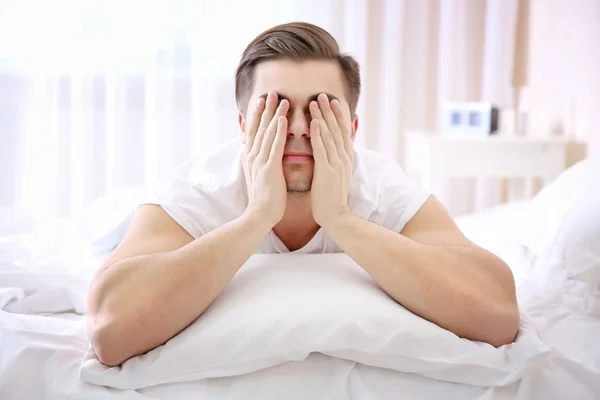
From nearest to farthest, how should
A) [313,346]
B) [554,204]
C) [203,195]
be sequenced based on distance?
[313,346] → [203,195] → [554,204]

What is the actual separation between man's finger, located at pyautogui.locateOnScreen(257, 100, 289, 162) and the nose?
0.03 metres

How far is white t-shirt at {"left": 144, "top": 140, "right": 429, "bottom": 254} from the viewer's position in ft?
4.48

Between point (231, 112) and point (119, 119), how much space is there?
53cm

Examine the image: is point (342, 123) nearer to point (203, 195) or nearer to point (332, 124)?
point (332, 124)

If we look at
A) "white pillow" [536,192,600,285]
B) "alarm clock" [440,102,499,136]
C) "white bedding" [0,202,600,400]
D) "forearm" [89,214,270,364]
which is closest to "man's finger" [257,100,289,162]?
"forearm" [89,214,270,364]

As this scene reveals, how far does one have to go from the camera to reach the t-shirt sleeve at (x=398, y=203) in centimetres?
140

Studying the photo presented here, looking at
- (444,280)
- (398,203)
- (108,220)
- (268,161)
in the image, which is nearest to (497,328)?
(444,280)

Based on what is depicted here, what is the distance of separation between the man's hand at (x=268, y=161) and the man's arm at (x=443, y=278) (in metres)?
0.13

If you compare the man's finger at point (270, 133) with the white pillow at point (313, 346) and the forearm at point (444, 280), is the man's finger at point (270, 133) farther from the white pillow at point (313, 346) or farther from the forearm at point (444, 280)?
the white pillow at point (313, 346)

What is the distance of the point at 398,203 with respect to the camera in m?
1.43

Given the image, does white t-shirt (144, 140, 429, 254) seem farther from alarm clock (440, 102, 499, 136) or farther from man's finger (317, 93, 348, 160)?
alarm clock (440, 102, 499, 136)

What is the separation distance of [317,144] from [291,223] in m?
0.25

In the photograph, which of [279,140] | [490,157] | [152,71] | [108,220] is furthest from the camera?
[152,71]

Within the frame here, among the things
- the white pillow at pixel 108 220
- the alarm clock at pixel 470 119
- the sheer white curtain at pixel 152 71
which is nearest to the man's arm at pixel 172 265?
the white pillow at pixel 108 220
